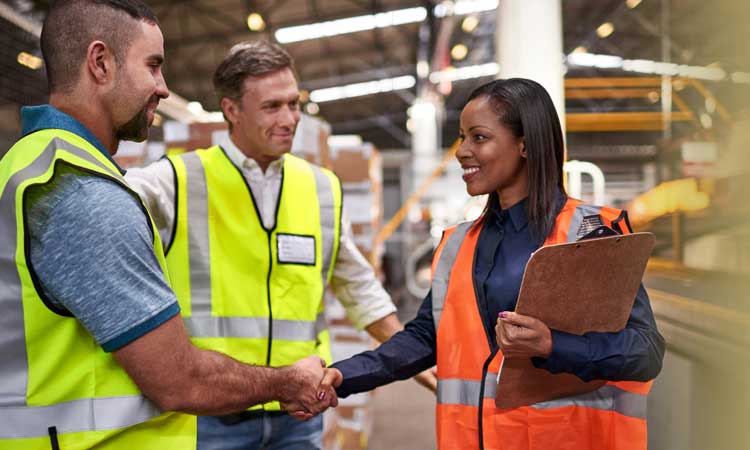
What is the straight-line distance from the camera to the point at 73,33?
1.31 metres

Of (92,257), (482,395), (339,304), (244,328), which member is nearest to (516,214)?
(482,395)

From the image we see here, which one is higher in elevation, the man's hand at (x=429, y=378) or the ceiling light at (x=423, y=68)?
the ceiling light at (x=423, y=68)

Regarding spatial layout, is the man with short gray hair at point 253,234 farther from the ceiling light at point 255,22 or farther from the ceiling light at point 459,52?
the ceiling light at point 459,52

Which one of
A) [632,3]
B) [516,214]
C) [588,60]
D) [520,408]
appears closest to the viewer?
[520,408]

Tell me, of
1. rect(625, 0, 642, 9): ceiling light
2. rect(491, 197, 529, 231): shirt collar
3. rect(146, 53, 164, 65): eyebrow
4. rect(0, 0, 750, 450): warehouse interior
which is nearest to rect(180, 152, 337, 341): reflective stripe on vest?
rect(0, 0, 750, 450): warehouse interior

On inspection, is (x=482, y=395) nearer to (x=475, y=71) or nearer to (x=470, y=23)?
(x=470, y=23)

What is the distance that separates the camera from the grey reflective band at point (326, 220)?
7.42ft

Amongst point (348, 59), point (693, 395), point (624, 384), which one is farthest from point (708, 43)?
point (348, 59)

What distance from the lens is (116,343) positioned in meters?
1.18

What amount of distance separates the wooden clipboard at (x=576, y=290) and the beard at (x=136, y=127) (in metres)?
0.91

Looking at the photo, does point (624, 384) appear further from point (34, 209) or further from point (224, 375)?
point (34, 209)

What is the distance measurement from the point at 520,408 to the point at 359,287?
976mm

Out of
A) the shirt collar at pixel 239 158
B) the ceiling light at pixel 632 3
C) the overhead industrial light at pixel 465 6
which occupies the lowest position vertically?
the shirt collar at pixel 239 158

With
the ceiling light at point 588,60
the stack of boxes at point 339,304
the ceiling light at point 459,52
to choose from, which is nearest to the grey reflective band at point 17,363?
the stack of boxes at point 339,304
